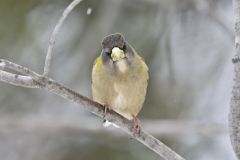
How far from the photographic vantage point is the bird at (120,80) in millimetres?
3869

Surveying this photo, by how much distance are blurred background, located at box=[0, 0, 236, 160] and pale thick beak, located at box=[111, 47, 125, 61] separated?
2643mm

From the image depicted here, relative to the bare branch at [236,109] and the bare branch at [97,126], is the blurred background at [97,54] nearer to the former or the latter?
the bare branch at [97,126]

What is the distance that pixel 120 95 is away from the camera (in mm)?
3932

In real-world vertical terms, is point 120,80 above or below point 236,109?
above

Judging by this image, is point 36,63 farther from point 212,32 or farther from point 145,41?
point 212,32

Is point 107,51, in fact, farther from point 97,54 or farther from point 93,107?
point 97,54

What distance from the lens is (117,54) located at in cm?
377

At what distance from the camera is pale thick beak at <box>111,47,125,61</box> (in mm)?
3759

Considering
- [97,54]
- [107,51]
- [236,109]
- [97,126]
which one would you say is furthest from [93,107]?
[97,54]

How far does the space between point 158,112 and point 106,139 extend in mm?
763

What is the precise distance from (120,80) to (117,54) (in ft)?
0.72

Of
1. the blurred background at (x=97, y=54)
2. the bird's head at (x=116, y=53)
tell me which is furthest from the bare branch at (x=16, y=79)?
the blurred background at (x=97, y=54)

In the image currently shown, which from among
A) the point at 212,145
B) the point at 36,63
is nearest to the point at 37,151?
the point at 36,63

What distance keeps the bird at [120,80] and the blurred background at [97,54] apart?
248 cm
